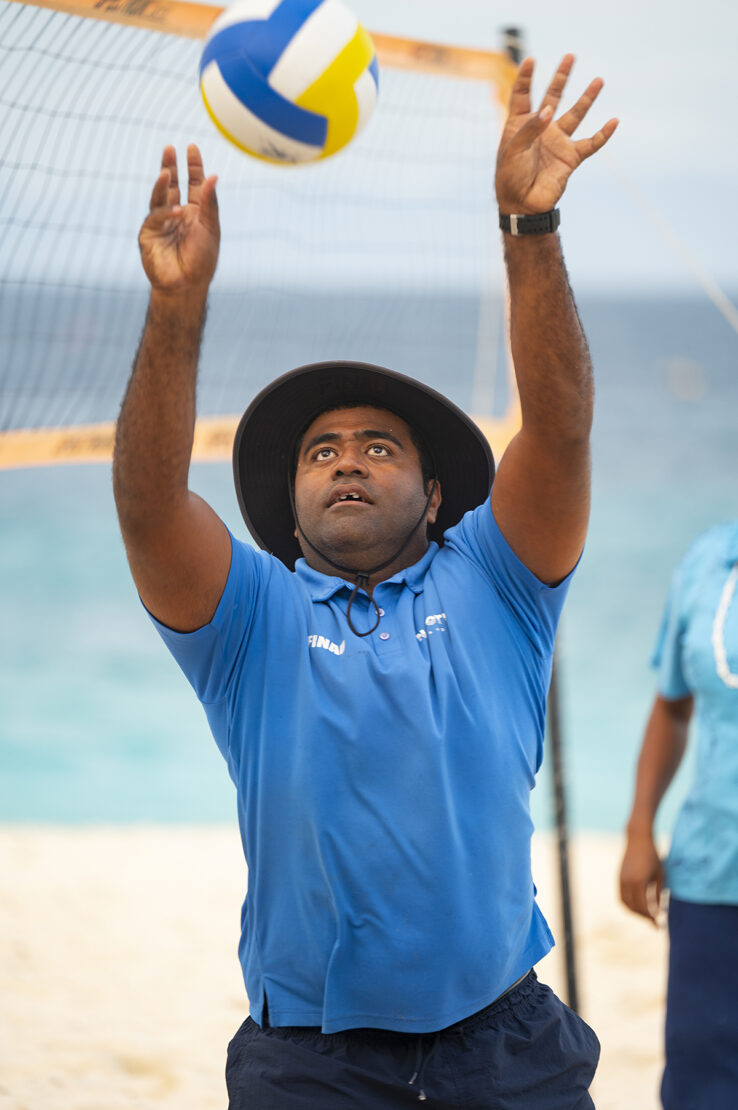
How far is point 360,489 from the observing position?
249 centimetres

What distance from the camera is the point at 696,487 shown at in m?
20.1

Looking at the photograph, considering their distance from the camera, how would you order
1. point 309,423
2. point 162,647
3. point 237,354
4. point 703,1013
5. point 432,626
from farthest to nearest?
point 237,354 < point 162,647 < point 703,1013 < point 309,423 < point 432,626

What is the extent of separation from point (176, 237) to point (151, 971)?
4.13m

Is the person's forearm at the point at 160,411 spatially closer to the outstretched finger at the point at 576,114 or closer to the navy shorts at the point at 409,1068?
the outstretched finger at the point at 576,114

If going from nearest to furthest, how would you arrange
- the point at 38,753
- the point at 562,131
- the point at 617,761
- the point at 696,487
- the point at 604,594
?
the point at 562,131 < the point at 617,761 < the point at 38,753 < the point at 604,594 < the point at 696,487

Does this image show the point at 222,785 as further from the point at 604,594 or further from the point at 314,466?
the point at 314,466

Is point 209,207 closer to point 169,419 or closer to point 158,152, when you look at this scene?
point 169,419

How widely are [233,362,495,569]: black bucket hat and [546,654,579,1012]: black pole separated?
3.56 feet

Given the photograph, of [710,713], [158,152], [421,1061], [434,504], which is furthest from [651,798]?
[158,152]

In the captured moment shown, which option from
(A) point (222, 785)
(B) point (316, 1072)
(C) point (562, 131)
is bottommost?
(A) point (222, 785)

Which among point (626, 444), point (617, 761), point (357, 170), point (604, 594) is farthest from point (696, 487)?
point (357, 170)

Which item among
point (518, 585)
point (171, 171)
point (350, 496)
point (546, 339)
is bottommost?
point (518, 585)

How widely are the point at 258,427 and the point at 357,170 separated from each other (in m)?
2.80

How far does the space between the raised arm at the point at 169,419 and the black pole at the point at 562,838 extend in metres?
1.74
